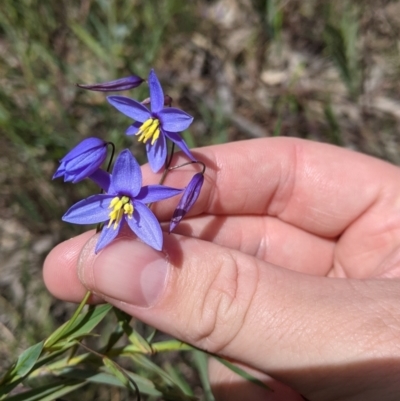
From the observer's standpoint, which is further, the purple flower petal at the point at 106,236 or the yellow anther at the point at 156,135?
the yellow anther at the point at 156,135

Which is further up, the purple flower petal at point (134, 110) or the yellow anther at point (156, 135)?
the purple flower petal at point (134, 110)

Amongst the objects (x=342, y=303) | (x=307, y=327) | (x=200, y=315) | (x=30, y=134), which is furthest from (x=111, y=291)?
(x=30, y=134)

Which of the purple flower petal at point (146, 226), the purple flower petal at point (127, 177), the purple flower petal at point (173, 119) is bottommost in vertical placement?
the purple flower petal at point (146, 226)

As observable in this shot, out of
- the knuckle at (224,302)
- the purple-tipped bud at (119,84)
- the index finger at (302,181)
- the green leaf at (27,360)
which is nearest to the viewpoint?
the green leaf at (27,360)

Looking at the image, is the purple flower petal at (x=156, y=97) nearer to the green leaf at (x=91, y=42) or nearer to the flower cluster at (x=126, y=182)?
the flower cluster at (x=126, y=182)

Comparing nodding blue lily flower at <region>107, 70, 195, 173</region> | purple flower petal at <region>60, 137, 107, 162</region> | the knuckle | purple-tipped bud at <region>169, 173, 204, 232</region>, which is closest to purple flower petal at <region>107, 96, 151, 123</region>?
nodding blue lily flower at <region>107, 70, 195, 173</region>

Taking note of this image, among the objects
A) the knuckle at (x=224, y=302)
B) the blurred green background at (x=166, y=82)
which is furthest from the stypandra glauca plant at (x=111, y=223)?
the blurred green background at (x=166, y=82)
